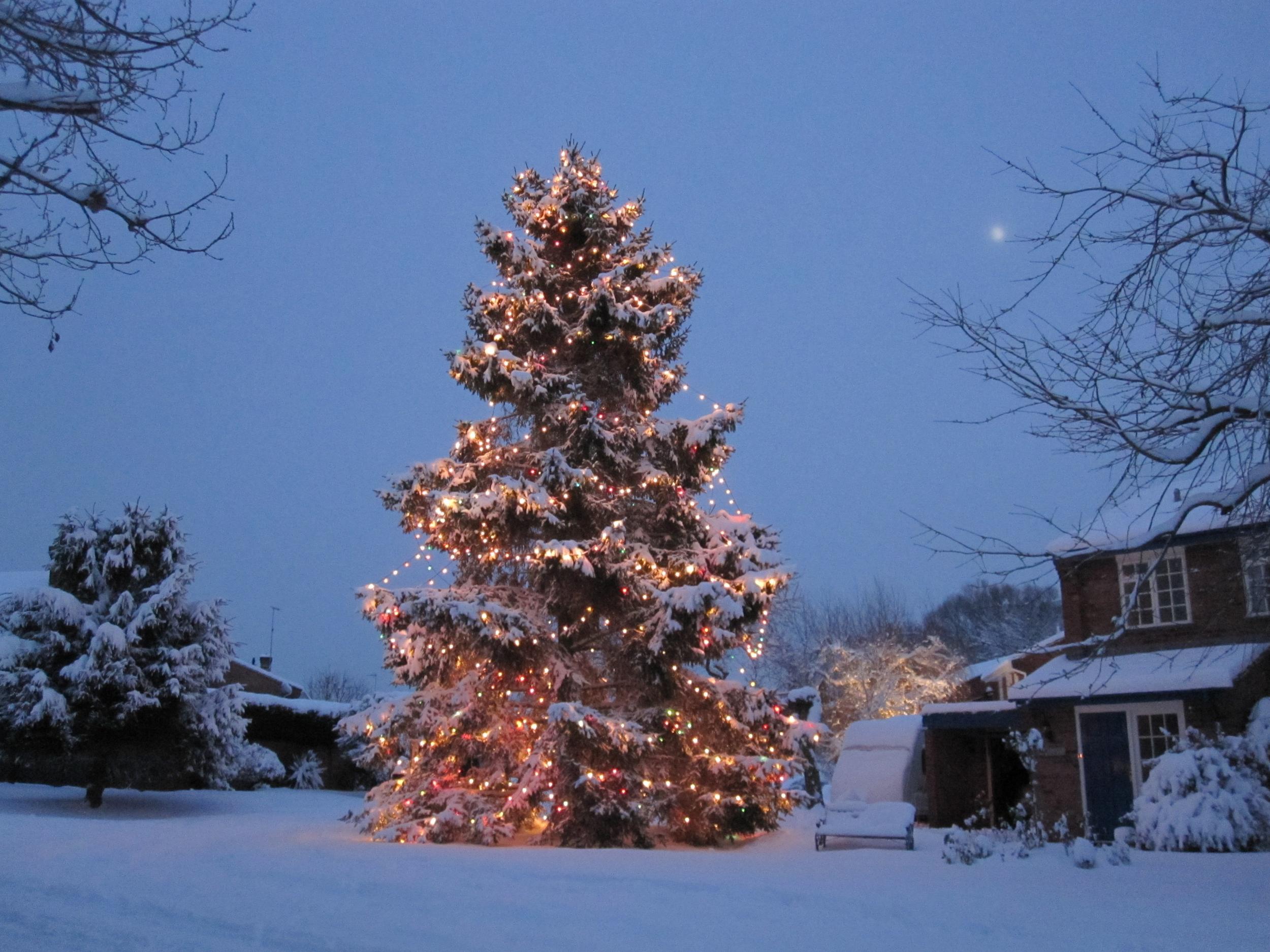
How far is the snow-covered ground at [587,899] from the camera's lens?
6.46 metres

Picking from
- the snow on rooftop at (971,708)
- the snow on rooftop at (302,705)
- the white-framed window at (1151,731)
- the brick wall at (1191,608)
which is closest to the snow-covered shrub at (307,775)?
the snow on rooftop at (302,705)

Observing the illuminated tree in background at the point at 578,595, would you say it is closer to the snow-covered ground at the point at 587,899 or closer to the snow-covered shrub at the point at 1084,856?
the snow-covered ground at the point at 587,899

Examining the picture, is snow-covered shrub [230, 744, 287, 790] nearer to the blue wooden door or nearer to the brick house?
the brick house

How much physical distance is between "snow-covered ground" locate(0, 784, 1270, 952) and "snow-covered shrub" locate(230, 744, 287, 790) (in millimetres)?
11031

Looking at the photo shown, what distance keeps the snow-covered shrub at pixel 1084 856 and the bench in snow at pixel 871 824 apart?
3.21 meters

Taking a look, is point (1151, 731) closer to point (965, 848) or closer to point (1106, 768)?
point (1106, 768)

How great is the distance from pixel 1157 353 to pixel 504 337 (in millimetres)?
9671

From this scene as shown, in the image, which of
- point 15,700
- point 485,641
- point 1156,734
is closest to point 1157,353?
point 485,641

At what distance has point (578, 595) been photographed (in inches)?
540

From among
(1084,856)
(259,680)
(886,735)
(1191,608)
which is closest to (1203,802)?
(1084,856)

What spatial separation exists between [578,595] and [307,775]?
16.0 metres

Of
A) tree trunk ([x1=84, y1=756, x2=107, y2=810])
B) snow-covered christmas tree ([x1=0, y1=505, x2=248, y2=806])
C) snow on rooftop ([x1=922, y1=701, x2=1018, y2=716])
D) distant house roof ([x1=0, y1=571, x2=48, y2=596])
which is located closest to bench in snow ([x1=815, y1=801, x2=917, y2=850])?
snow on rooftop ([x1=922, y1=701, x2=1018, y2=716])

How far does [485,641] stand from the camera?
12.3 metres

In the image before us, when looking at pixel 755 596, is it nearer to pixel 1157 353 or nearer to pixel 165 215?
pixel 1157 353
